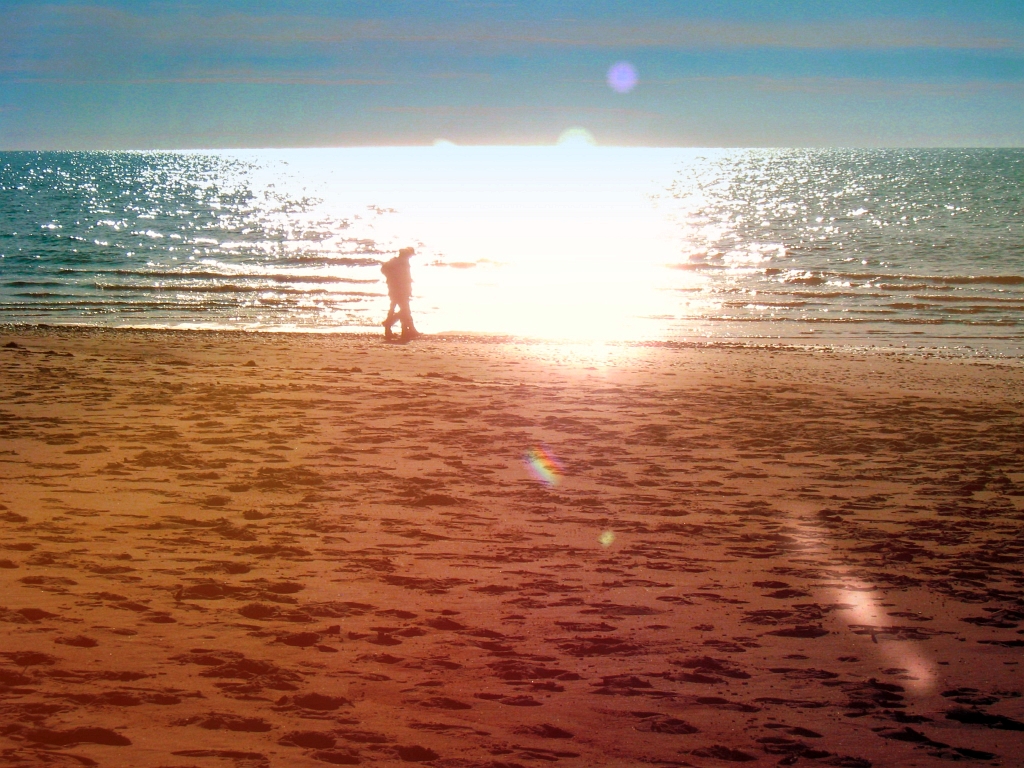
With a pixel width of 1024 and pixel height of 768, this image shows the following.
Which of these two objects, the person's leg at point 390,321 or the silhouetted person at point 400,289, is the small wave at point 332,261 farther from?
the person's leg at point 390,321

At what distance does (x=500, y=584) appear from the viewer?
17.3 feet

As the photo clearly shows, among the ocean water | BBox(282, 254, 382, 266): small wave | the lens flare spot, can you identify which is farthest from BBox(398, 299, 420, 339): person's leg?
BBox(282, 254, 382, 266): small wave

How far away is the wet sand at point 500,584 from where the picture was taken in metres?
3.70

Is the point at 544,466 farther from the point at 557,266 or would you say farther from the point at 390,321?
the point at 557,266

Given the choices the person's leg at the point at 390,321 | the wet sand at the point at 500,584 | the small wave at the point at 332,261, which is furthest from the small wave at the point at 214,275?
the wet sand at the point at 500,584

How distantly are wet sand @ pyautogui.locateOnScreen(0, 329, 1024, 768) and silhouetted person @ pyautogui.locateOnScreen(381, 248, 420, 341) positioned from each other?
260 inches

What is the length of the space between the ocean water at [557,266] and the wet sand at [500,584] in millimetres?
10817

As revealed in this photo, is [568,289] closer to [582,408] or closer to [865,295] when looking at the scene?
[865,295]

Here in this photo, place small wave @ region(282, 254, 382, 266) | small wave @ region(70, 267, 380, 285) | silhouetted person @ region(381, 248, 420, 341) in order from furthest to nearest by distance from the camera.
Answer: small wave @ region(282, 254, 382, 266) < small wave @ region(70, 267, 380, 285) < silhouetted person @ region(381, 248, 420, 341)

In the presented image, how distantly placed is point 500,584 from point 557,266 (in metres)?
33.6

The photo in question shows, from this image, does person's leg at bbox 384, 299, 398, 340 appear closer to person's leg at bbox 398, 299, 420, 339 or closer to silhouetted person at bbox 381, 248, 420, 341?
silhouetted person at bbox 381, 248, 420, 341

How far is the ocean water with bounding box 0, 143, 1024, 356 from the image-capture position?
2220cm

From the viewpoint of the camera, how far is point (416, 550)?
19.0ft

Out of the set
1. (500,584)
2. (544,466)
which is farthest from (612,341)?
(500,584)
